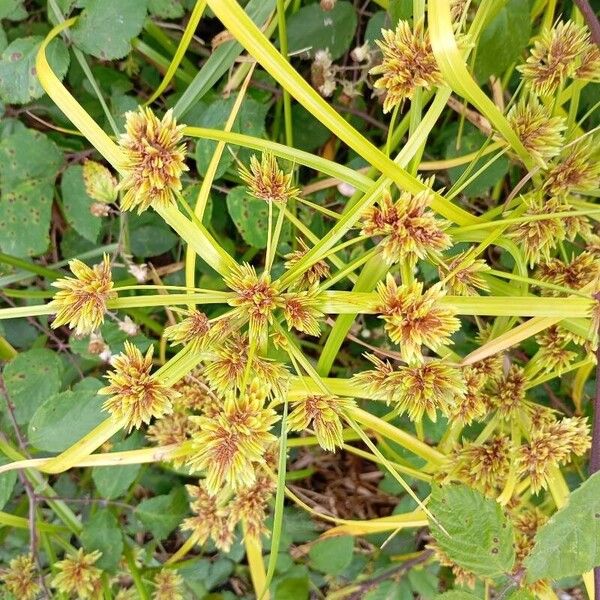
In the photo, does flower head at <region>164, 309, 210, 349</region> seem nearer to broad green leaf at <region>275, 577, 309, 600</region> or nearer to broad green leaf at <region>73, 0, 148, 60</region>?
broad green leaf at <region>73, 0, 148, 60</region>

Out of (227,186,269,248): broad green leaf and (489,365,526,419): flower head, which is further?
(227,186,269,248): broad green leaf

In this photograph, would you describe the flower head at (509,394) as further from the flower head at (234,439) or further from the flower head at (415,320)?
the flower head at (234,439)

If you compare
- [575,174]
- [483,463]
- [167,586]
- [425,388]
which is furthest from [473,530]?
[167,586]

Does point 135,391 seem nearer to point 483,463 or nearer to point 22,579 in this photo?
point 483,463

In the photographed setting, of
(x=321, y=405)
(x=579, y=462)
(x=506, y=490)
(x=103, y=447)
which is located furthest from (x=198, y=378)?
(x=579, y=462)

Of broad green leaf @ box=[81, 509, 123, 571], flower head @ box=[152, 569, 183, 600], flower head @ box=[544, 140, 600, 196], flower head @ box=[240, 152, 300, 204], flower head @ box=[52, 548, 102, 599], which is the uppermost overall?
flower head @ box=[544, 140, 600, 196]

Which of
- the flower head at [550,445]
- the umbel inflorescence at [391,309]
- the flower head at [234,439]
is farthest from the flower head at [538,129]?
the flower head at [234,439]

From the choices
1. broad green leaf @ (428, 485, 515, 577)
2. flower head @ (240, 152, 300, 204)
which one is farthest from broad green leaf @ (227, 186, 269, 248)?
broad green leaf @ (428, 485, 515, 577)
